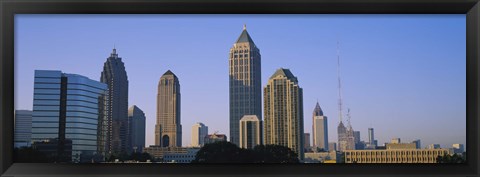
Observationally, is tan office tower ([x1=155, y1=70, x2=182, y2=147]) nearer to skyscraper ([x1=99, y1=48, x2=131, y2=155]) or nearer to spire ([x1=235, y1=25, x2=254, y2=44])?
skyscraper ([x1=99, y1=48, x2=131, y2=155])

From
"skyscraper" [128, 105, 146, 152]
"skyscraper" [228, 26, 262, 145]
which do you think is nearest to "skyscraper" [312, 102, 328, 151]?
"skyscraper" [228, 26, 262, 145]

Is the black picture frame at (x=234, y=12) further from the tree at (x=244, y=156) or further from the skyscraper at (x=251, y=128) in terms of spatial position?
the skyscraper at (x=251, y=128)

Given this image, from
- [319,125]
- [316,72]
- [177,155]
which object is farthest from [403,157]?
[316,72]

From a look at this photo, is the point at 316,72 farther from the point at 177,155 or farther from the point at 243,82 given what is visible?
the point at 177,155

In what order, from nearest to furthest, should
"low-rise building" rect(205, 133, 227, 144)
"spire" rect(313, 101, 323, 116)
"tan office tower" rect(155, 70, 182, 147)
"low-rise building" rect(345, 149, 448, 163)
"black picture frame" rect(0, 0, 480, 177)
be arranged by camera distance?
"black picture frame" rect(0, 0, 480, 177), "low-rise building" rect(345, 149, 448, 163), "low-rise building" rect(205, 133, 227, 144), "tan office tower" rect(155, 70, 182, 147), "spire" rect(313, 101, 323, 116)

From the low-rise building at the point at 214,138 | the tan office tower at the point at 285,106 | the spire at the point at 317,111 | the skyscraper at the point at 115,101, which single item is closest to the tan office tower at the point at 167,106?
the low-rise building at the point at 214,138
